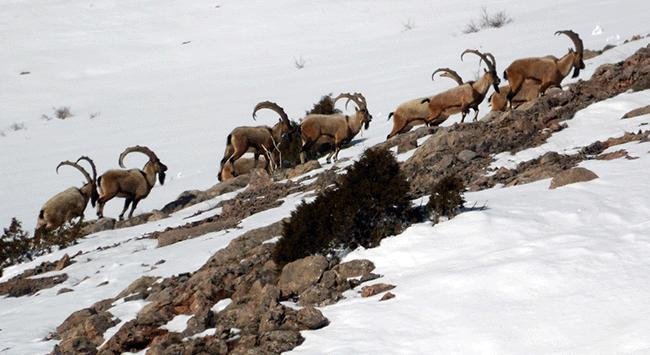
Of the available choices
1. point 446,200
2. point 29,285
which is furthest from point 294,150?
point 446,200

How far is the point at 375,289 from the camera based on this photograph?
24.0 ft

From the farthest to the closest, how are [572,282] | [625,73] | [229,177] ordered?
[229,177]
[625,73]
[572,282]

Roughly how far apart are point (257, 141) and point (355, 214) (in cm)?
1196

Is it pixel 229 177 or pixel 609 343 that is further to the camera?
pixel 229 177

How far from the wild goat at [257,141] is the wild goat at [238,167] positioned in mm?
149

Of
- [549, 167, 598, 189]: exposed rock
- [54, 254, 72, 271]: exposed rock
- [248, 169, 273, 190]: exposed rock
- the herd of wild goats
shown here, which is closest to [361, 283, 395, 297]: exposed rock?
[549, 167, 598, 189]: exposed rock

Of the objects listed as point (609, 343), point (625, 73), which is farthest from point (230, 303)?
point (625, 73)

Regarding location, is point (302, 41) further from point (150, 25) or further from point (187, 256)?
point (187, 256)

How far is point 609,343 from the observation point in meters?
5.70

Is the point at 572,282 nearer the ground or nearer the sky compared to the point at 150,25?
nearer the ground

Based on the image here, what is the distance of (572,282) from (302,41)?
3209cm

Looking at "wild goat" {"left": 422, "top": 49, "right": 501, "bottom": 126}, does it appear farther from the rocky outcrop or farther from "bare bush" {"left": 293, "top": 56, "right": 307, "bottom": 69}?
"bare bush" {"left": 293, "top": 56, "right": 307, "bottom": 69}

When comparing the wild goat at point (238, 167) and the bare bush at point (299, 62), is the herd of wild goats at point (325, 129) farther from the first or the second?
the bare bush at point (299, 62)

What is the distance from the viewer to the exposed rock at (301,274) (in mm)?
7762
